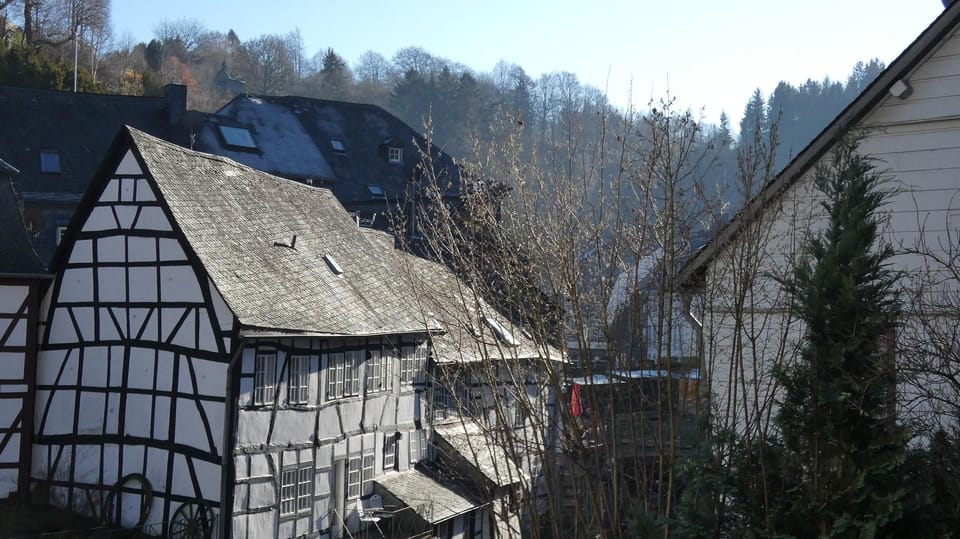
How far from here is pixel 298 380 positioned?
1917 cm

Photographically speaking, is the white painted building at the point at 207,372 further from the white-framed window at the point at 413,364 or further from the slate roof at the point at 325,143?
the slate roof at the point at 325,143

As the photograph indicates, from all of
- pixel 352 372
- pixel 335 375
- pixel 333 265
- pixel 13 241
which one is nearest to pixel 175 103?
pixel 333 265

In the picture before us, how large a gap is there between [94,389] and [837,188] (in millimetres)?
15196

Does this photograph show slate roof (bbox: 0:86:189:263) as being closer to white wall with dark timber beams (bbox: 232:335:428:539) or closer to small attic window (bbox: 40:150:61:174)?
small attic window (bbox: 40:150:61:174)

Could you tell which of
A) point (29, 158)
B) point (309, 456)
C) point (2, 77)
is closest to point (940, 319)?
point (309, 456)

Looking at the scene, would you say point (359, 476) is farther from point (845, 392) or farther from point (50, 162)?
point (50, 162)

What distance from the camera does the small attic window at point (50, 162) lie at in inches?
1241

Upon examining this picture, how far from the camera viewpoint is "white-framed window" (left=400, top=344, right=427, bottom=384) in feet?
75.3

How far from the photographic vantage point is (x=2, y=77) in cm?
3756

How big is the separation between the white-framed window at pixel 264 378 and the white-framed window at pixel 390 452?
4.22 m

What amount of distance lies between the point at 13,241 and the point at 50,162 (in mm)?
12856

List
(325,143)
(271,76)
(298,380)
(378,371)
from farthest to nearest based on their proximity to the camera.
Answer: (271,76) → (325,143) → (378,371) → (298,380)

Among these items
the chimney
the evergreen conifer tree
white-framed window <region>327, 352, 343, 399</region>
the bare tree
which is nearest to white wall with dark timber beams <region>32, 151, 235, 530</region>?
white-framed window <region>327, 352, 343, 399</region>

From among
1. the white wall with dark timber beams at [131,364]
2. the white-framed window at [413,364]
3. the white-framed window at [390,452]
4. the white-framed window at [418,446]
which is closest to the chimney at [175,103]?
the white wall with dark timber beams at [131,364]
